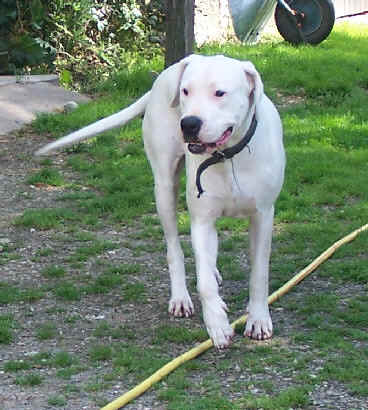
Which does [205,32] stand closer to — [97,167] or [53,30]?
[53,30]

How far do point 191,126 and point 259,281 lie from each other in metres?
1.04

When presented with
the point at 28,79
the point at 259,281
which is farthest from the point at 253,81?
the point at 28,79

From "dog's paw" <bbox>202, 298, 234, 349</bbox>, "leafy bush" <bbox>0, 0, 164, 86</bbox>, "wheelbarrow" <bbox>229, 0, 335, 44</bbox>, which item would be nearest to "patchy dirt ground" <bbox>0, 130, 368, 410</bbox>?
"dog's paw" <bbox>202, 298, 234, 349</bbox>

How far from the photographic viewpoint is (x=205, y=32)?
43.4ft

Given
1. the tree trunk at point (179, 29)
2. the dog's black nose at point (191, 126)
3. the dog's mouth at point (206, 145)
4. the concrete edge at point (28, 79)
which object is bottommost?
the concrete edge at point (28, 79)

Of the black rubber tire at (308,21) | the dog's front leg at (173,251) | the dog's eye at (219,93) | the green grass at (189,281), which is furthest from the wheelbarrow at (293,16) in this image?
the dog's eye at (219,93)

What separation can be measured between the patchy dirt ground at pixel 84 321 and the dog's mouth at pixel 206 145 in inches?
41.7

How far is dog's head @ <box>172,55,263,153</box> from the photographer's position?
442 cm

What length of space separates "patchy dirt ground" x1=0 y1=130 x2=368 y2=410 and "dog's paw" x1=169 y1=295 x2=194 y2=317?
5 centimetres

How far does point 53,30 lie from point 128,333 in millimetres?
7410

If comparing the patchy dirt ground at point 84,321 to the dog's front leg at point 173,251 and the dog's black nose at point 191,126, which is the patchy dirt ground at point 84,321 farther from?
the dog's black nose at point 191,126

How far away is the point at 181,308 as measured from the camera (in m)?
5.48

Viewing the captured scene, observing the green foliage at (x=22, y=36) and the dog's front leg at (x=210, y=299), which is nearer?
the dog's front leg at (x=210, y=299)

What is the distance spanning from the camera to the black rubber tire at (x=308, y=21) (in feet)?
41.5
